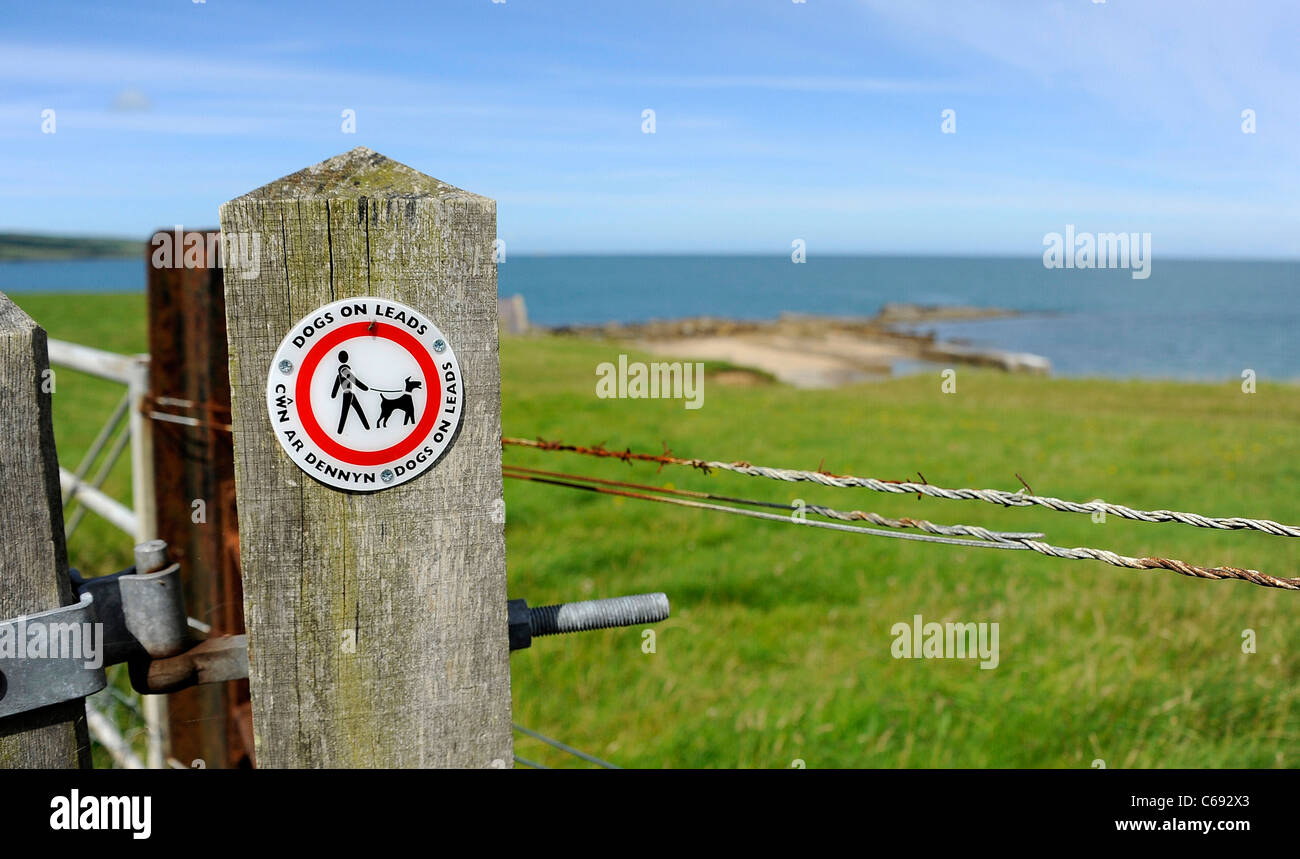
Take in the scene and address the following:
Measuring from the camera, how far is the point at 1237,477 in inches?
401

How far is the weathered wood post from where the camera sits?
1383 millimetres

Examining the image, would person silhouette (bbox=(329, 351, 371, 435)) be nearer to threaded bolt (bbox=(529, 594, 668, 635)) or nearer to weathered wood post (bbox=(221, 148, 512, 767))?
weathered wood post (bbox=(221, 148, 512, 767))

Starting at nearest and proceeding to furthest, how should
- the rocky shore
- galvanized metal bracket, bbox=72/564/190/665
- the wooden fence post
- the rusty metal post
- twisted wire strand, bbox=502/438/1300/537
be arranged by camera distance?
1. the wooden fence post
2. galvanized metal bracket, bbox=72/564/190/665
3. twisted wire strand, bbox=502/438/1300/537
4. the rusty metal post
5. the rocky shore

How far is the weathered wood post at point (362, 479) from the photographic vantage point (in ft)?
4.54

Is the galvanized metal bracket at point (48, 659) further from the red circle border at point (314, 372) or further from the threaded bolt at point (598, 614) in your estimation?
the threaded bolt at point (598, 614)

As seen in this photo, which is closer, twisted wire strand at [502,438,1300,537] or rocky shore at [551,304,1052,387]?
twisted wire strand at [502,438,1300,537]

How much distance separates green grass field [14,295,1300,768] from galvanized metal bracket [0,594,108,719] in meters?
3.25

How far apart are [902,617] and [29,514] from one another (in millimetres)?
5411

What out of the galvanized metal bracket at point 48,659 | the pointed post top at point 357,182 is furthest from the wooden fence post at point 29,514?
the pointed post top at point 357,182

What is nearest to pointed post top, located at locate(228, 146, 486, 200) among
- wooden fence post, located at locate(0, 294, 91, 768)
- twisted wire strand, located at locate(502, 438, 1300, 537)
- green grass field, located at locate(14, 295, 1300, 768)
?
wooden fence post, located at locate(0, 294, 91, 768)

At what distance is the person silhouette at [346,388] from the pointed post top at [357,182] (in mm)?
260

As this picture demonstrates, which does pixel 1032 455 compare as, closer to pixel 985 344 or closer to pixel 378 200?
pixel 378 200

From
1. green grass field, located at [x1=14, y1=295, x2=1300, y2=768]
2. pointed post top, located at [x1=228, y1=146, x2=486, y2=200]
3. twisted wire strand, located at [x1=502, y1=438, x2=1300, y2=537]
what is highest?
pointed post top, located at [x1=228, y1=146, x2=486, y2=200]

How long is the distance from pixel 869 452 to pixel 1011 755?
7.08 m
